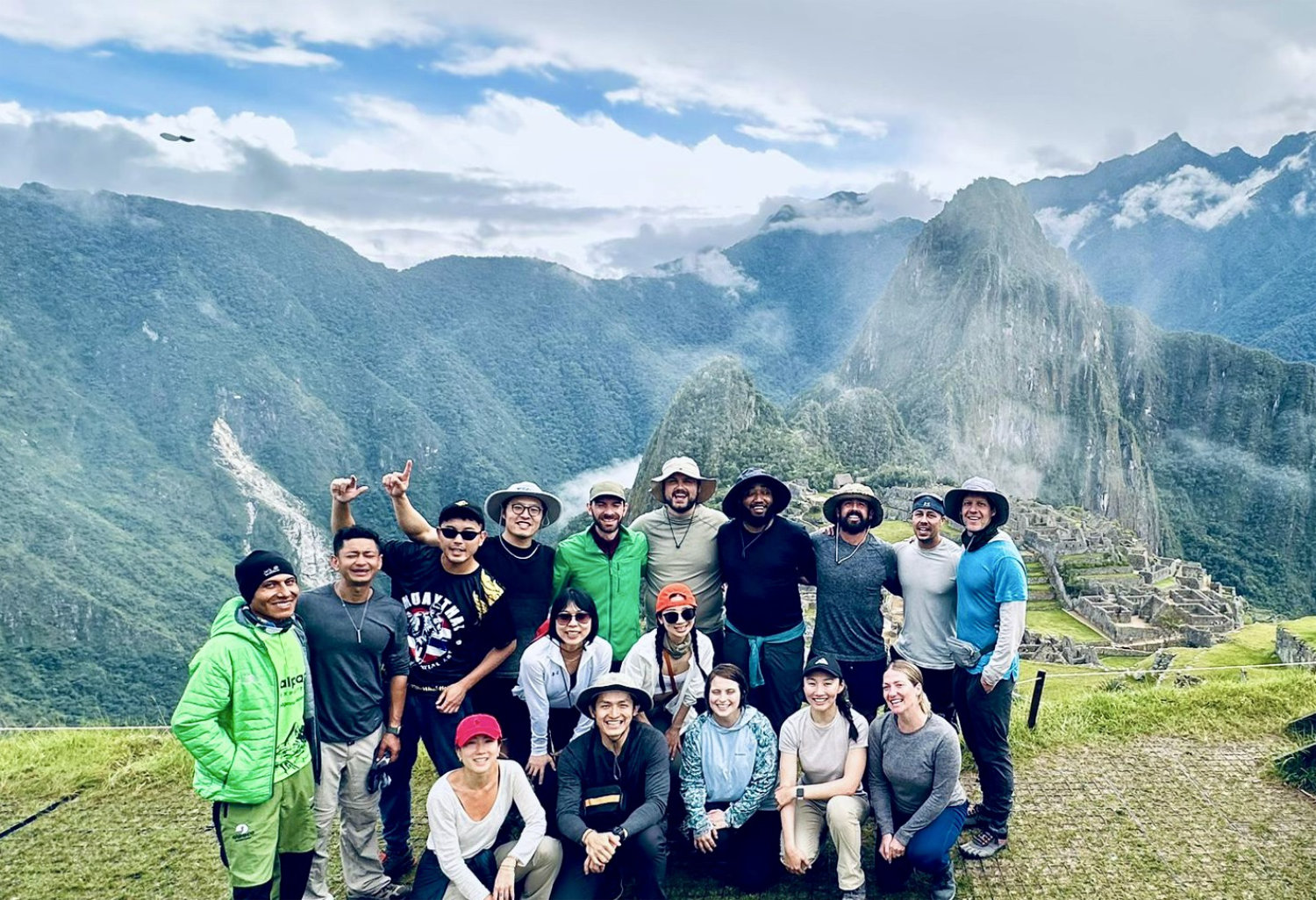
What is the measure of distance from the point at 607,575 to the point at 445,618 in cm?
98

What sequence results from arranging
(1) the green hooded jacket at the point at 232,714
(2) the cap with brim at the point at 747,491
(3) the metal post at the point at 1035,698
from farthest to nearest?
(3) the metal post at the point at 1035,698
(2) the cap with brim at the point at 747,491
(1) the green hooded jacket at the point at 232,714

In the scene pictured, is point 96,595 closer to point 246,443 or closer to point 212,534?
point 212,534

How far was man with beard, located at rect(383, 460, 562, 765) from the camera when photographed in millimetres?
5016

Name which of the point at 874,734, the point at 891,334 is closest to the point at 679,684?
the point at 874,734

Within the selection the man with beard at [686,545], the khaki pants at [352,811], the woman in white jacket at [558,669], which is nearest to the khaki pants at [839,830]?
the man with beard at [686,545]

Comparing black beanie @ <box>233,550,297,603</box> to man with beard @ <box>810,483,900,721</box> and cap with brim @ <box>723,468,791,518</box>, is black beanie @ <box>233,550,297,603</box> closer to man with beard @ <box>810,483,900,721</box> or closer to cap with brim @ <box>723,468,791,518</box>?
cap with brim @ <box>723,468,791,518</box>

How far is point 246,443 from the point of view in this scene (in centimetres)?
11762

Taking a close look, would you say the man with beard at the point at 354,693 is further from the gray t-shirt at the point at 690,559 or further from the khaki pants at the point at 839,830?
the khaki pants at the point at 839,830

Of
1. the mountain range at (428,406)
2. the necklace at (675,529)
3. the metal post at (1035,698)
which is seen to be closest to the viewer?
the necklace at (675,529)

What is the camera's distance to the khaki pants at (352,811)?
4.54 metres

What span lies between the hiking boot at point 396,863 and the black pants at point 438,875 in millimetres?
870

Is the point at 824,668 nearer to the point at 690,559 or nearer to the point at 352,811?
the point at 690,559

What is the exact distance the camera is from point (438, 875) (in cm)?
420

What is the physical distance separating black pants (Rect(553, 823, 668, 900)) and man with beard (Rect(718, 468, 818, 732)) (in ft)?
4.02
